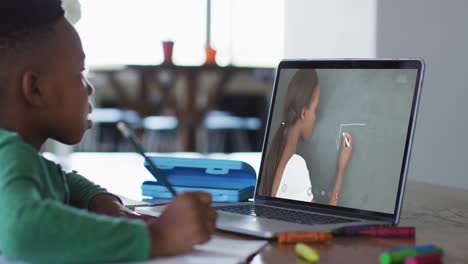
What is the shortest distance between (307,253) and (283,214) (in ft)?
0.96

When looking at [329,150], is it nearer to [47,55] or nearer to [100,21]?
[47,55]

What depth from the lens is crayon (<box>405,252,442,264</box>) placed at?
765mm

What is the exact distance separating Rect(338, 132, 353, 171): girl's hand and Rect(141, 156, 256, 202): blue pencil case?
→ 21 centimetres

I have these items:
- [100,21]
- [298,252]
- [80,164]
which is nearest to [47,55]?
[298,252]

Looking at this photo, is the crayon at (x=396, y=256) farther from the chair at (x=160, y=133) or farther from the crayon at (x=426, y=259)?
the chair at (x=160, y=133)

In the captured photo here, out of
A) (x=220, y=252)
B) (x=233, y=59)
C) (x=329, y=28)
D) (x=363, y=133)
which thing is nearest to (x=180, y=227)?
(x=220, y=252)

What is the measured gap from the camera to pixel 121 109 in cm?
656

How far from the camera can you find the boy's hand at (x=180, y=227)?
799mm

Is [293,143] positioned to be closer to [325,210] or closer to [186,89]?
[325,210]

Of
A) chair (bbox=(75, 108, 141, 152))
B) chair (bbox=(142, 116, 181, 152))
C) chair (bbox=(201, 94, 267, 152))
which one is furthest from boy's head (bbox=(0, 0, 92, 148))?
chair (bbox=(201, 94, 267, 152))

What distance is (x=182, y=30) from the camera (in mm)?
7715

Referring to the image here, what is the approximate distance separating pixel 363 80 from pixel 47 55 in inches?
18.8

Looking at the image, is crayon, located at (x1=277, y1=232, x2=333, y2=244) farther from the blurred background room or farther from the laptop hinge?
the blurred background room

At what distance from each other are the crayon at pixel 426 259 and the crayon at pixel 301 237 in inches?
6.5
